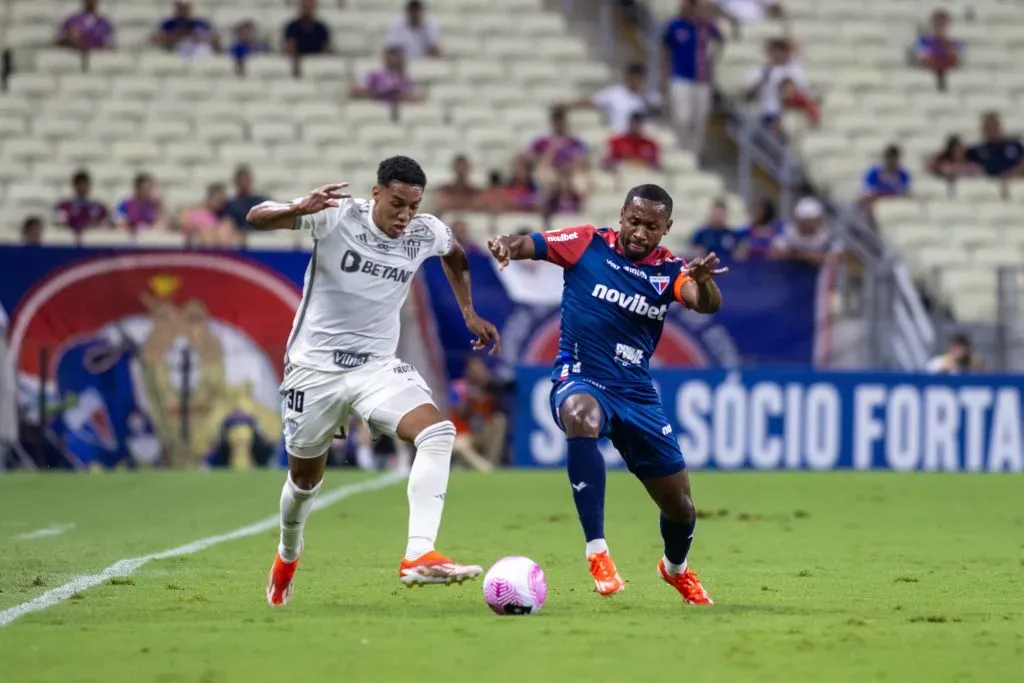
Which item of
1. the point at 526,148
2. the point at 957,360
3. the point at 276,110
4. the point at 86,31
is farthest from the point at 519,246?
the point at 86,31

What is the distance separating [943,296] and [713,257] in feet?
48.7

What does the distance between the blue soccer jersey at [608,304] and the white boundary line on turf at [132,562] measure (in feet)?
8.76

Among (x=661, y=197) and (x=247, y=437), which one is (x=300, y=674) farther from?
(x=247, y=437)

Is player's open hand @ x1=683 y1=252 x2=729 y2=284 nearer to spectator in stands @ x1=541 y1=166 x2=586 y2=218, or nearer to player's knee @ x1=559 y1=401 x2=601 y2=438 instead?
player's knee @ x1=559 y1=401 x2=601 y2=438

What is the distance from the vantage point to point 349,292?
916cm

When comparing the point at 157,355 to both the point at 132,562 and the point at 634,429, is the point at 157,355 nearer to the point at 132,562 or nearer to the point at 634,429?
the point at 132,562

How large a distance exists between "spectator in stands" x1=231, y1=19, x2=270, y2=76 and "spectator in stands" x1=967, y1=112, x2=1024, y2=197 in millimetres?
9915

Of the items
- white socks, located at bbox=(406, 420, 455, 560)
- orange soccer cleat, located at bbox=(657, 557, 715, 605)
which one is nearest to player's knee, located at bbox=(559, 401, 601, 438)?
white socks, located at bbox=(406, 420, 455, 560)

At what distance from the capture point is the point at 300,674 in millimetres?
6395

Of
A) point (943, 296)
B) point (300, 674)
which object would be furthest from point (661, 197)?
point (943, 296)

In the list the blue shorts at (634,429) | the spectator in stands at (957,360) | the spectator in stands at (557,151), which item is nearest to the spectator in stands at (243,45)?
the spectator in stands at (557,151)

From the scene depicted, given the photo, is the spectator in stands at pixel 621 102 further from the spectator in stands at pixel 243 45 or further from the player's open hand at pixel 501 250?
the player's open hand at pixel 501 250

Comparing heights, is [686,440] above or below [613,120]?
below

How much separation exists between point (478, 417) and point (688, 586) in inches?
460
